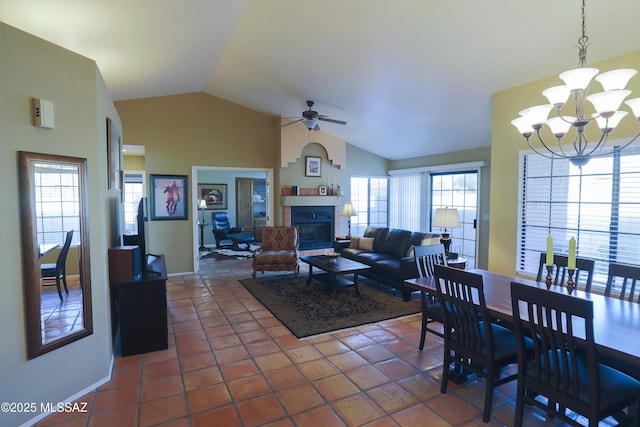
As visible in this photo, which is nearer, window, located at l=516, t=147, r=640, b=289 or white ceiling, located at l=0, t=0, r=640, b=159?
white ceiling, located at l=0, t=0, r=640, b=159

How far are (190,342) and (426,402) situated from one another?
7.47ft

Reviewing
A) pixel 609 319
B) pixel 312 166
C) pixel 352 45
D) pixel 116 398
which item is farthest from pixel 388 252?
pixel 116 398

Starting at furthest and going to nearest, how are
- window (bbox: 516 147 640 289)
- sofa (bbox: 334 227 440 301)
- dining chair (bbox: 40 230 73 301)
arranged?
sofa (bbox: 334 227 440 301) < window (bbox: 516 147 640 289) < dining chair (bbox: 40 230 73 301)

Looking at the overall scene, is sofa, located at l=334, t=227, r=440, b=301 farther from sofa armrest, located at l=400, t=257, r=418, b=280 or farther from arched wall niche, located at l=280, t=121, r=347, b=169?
arched wall niche, located at l=280, t=121, r=347, b=169

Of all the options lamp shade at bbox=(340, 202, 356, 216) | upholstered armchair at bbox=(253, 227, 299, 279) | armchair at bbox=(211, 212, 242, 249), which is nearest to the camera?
upholstered armchair at bbox=(253, 227, 299, 279)

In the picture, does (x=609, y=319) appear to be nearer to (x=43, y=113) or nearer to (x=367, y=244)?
(x=43, y=113)

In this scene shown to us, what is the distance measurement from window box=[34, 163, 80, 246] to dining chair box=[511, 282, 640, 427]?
2.98 metres

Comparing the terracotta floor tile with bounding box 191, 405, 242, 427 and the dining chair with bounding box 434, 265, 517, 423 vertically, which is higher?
the dining chair with bounding box 434, 265, 517, 423

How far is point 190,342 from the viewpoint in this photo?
3.38 meters

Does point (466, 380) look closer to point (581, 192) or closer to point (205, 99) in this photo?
point (581, 192)

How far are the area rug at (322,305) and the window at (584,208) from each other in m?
1.69

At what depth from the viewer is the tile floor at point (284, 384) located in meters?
2.24

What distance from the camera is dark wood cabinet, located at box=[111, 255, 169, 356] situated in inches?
123

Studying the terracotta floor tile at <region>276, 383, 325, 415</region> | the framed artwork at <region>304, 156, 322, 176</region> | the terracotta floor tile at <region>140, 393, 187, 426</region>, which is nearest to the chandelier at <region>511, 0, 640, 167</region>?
the terracotta floor tile at <region>276, 383, 325, 415</region>
